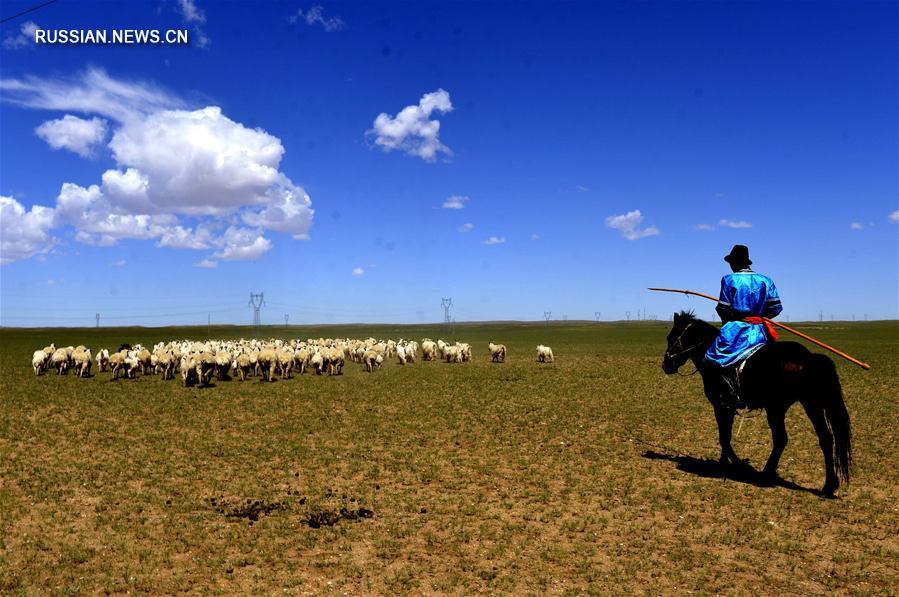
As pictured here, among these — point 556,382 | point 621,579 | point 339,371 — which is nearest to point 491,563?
point 621,579

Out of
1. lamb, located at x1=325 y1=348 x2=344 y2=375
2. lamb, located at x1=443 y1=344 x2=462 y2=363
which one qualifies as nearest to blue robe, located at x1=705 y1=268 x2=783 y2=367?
lamb, located at x1=325 y1=348 x2=344 y2=375

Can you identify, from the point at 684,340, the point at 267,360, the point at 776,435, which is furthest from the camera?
the point at 267,360

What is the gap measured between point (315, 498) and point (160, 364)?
21786mm

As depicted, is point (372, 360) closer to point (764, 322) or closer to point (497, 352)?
point (497, 352)

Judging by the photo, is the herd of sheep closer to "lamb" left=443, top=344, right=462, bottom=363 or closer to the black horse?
"lamb" left=443, top=344, right=462, bottom=363

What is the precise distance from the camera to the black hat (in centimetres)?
1070

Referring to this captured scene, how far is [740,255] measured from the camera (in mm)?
10727

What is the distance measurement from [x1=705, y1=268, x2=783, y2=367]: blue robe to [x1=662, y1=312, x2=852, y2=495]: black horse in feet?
0.79

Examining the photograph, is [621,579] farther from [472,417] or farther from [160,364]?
[160,364]

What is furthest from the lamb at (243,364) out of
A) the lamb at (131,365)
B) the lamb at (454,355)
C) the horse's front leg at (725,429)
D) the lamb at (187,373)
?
the horse's front leg at (725,429)

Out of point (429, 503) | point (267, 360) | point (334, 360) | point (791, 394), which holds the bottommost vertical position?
point (429, 503)

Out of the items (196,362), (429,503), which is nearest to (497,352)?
(196,362)

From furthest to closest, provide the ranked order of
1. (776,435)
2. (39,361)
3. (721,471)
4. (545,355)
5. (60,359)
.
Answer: (545,355) < (60,359) < (39,361) < (721,471) < (776,435)

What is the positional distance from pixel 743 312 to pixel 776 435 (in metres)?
2.40
